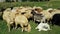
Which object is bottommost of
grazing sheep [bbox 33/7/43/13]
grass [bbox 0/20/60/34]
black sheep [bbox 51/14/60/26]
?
grass [bbox 0/20/60/34]

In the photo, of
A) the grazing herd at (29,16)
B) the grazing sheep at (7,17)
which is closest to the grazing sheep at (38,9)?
the grazing herd at (29,16)

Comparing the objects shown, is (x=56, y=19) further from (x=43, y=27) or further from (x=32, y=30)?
(x=32, y=30)

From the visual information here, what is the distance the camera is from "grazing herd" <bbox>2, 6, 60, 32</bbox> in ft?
5.70

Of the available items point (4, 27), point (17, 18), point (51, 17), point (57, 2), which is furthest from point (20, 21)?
point (57, 2)

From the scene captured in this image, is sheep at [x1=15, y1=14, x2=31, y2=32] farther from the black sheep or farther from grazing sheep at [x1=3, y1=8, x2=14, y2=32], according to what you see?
the black sheep

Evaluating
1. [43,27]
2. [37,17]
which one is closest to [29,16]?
[37,17]

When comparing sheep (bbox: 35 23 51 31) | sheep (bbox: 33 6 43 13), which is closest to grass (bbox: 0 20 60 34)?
sheep (bbox: 35 23 51 31)

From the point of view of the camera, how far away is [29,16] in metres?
1.78

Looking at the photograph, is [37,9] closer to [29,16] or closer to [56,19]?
[29,16]

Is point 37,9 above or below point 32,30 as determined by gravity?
above

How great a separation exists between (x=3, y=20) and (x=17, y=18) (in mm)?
158

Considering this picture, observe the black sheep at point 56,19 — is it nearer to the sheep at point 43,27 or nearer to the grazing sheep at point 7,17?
the sheep at point 43,27

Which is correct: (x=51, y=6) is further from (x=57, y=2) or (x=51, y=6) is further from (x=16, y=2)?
(x=16, y=2)

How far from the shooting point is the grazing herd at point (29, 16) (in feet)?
5.70
